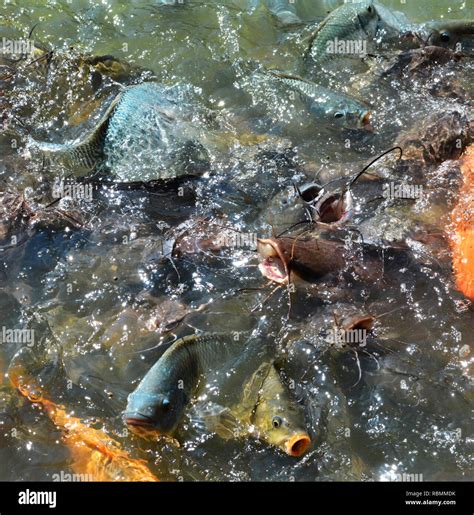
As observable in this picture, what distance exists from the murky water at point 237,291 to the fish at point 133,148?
0.57ft

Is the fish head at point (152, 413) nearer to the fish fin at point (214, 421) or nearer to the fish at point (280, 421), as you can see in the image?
the fish fin at point (214, 421)

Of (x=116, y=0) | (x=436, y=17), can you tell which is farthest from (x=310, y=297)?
(x=116, y=0)

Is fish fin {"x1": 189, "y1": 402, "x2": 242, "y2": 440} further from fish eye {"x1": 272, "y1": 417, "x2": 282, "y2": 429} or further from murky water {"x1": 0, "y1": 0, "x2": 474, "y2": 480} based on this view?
fish eye {"x1": 272, "y1": 417, "x2": 282, "y2": 429}

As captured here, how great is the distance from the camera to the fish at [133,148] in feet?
15.1

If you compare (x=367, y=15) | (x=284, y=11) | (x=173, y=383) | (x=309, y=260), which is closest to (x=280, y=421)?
(x=173, y=383)

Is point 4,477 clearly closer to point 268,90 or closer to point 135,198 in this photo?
point 135,198

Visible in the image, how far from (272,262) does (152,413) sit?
3.81 ft

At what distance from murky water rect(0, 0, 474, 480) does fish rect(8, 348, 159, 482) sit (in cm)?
6

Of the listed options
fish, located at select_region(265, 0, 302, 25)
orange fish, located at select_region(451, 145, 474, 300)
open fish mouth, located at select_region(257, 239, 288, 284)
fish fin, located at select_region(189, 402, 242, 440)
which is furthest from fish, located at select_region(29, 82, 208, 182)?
fish, located at select_region(265, 0, 302, 25)

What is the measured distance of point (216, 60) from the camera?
19.7ft

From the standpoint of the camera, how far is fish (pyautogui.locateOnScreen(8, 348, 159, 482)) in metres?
2.87

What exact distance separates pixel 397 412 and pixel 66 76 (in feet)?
14.5

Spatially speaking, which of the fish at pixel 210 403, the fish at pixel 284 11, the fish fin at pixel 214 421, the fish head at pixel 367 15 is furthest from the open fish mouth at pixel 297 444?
the fish at pixel 284 11

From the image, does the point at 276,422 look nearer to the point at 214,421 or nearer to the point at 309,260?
the point at 214,421
